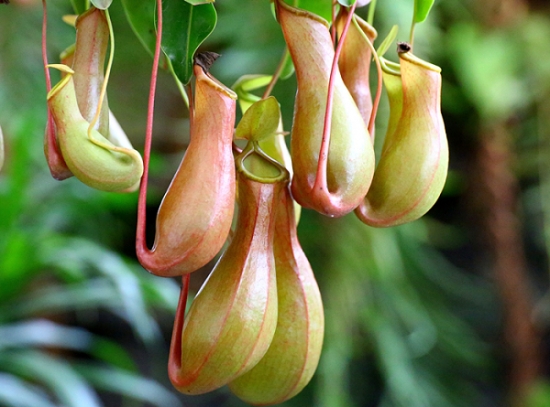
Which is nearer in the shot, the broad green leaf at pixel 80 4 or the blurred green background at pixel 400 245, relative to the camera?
the broad green leaf at pixel 80 4

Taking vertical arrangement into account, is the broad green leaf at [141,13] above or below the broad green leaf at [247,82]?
above

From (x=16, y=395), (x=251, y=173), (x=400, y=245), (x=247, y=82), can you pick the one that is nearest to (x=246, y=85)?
(x=247, y=82)

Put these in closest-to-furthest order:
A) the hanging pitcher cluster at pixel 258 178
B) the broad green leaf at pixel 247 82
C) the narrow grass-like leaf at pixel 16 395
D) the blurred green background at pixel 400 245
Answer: the hanging pitcher cluster at pixel 258 178
the broad green leaf at pixel 247 82
the narrow grass-like leaf at pixel 16 395
the blurred green background at pixel 400 245

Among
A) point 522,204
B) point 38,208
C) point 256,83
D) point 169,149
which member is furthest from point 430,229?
point 256,83

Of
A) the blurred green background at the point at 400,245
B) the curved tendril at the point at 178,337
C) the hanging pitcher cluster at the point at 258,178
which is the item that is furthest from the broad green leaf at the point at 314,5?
the blurred green background at the point at 400,245

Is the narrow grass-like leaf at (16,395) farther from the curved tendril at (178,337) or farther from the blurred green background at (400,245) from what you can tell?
the curved tendril at (178,337)

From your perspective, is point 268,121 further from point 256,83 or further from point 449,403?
point 449,403
